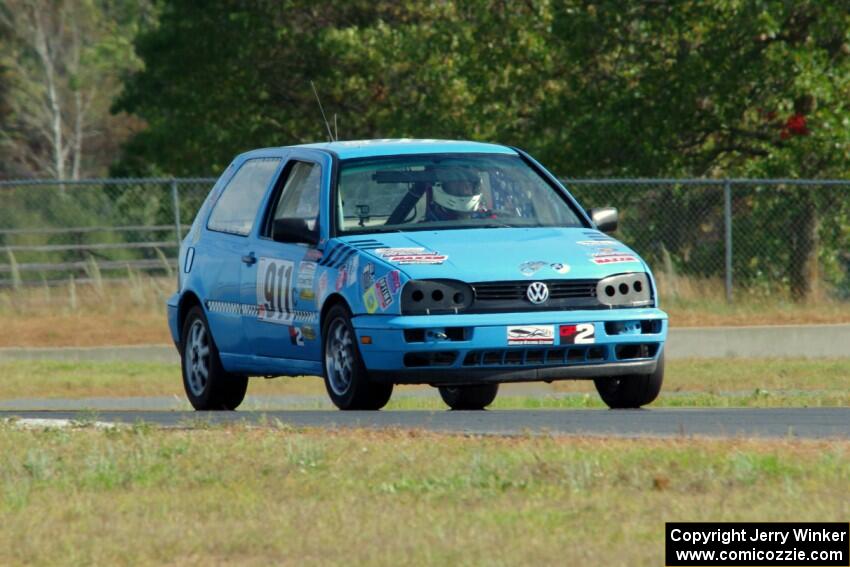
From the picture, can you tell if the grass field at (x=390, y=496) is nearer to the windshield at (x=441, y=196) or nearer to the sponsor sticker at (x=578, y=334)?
the sponsor sticker at (x=578, y=334)

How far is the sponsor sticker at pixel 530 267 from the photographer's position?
10.9 metres

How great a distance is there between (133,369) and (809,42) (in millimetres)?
10070

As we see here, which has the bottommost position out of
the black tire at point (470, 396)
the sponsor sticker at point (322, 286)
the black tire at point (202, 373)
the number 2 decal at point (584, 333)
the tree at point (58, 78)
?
the tree at point (58, 78)

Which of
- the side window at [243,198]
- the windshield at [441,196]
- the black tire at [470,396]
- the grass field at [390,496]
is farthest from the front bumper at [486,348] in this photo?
the black tire at [470,396]

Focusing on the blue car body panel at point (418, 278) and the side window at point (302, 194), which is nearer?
the blue car body panel at point (418, 278)

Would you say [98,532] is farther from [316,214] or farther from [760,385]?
Result: [760,385]

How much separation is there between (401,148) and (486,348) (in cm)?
206

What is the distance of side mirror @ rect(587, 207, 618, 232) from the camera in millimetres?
12148

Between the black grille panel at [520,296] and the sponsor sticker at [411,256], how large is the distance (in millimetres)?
297

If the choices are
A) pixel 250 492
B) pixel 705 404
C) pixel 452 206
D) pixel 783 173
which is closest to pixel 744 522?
pixel 250 492

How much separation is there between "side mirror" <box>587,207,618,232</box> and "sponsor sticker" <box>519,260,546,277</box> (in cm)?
128

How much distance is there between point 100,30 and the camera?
7638 centimetres

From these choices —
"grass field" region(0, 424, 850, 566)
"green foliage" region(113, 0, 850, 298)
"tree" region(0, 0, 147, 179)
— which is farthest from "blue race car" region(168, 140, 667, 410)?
"tree" region(0, 0, 147, 179)

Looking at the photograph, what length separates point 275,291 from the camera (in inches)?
476
